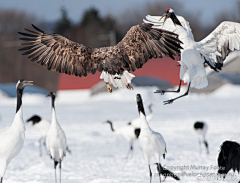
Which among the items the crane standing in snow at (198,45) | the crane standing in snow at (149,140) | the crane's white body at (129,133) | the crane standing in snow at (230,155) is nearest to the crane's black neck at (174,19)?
the crane standing in snow at (198,45)

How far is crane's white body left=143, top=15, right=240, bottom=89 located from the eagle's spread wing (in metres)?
0.13

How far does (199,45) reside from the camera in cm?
461

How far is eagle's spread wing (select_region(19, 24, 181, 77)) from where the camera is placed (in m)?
4.77

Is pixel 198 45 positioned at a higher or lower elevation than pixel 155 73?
higher

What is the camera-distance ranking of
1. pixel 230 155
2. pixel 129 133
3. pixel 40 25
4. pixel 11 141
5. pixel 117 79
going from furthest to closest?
1. pixel 40 25
2. pixel 129 133
3. pixel 117 79
4. pixel 11 141
5. pixel 230 155

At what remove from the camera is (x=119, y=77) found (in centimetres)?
506

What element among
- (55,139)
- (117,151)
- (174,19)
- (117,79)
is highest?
(174,19)

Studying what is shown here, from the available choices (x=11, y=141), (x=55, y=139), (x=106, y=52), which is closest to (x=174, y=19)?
(x=106, y=52)

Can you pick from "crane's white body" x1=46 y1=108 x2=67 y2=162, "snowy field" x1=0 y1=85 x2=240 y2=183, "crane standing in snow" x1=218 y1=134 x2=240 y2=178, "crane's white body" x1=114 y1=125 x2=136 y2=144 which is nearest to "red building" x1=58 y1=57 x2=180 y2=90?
"snowy field" x1=0 y1=85 x2=240 y2=183

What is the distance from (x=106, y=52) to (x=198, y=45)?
4.41 feet

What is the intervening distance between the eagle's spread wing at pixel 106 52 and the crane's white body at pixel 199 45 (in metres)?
0.13

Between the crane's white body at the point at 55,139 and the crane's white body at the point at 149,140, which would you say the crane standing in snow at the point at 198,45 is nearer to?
the crane's white body at the point at 149,140

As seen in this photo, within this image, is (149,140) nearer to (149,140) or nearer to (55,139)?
(149,140)

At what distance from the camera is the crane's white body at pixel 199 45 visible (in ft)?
15.1
